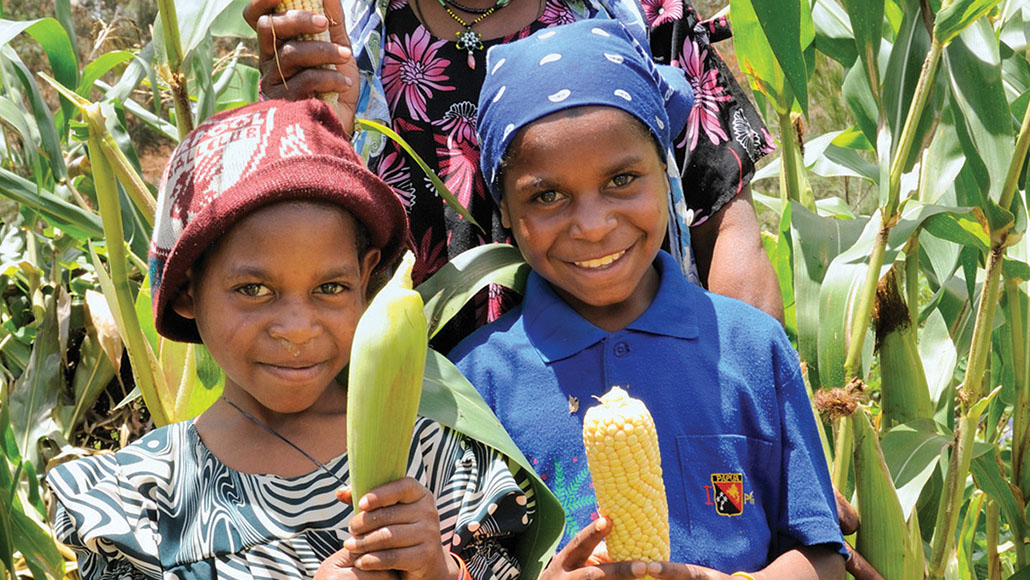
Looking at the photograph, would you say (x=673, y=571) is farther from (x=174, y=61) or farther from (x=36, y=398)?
(x=36, y=398)

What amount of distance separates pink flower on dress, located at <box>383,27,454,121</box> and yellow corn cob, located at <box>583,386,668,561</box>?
74 cm

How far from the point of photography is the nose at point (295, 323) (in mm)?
1288

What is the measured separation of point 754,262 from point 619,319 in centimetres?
29

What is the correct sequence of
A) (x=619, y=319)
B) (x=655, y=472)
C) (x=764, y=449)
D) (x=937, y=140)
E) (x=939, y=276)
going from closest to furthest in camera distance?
(x=655, y=472)
(x=764, y=449)
(x=619, y=319)
(x=937, y=140)
(x=939, y=276)


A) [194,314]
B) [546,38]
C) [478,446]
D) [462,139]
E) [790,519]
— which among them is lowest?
[790,519]

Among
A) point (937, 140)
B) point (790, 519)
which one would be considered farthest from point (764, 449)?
point (937, 140)

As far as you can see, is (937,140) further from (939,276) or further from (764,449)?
(764,449)

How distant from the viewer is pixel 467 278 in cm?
160

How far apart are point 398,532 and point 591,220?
20.9 inches

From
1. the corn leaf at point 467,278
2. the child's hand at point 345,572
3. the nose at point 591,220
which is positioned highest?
the nose at point 591,220

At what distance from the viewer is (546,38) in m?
1.57

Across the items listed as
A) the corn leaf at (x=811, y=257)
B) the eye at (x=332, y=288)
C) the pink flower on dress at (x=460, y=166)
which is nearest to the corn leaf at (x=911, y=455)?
the corn leaf at (x=811, y=257)

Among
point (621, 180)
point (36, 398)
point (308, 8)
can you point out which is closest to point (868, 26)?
point (621, 180)

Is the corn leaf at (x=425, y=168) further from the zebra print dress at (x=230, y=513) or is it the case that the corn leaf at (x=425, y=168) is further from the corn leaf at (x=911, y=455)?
the corn leaf at (x=911, y=455)
